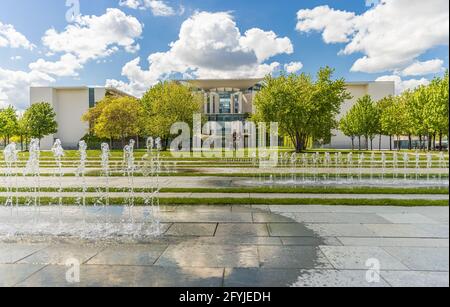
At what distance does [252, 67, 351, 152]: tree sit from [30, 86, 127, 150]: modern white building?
165 ft

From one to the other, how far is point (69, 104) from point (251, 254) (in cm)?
8242

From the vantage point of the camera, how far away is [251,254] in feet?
16.9

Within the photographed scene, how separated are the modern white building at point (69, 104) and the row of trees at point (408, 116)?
2039 inches

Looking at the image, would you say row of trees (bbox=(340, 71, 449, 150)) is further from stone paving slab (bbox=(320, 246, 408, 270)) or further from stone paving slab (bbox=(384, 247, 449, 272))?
stone paving slab (bbox=(320, 246, 408, 270))

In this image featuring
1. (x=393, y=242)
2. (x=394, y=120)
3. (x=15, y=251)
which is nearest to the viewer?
(x=15, y=251)

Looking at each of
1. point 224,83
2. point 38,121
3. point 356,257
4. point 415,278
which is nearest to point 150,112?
point 38,121

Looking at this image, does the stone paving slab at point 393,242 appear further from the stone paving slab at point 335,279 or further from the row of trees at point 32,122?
the row of trees at point 32,122

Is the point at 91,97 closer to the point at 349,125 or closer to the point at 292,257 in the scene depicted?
the point at 349,125

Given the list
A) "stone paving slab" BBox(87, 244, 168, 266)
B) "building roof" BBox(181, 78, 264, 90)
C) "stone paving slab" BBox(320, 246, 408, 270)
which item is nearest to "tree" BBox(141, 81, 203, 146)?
"stone paving slab" BBox(87, 244, 168, 266)

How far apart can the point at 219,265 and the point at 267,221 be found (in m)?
2.81

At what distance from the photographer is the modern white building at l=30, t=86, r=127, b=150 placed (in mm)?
77000

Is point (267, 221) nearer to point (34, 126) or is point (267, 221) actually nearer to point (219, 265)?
point (219, 265)

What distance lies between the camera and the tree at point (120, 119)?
4894 cm
